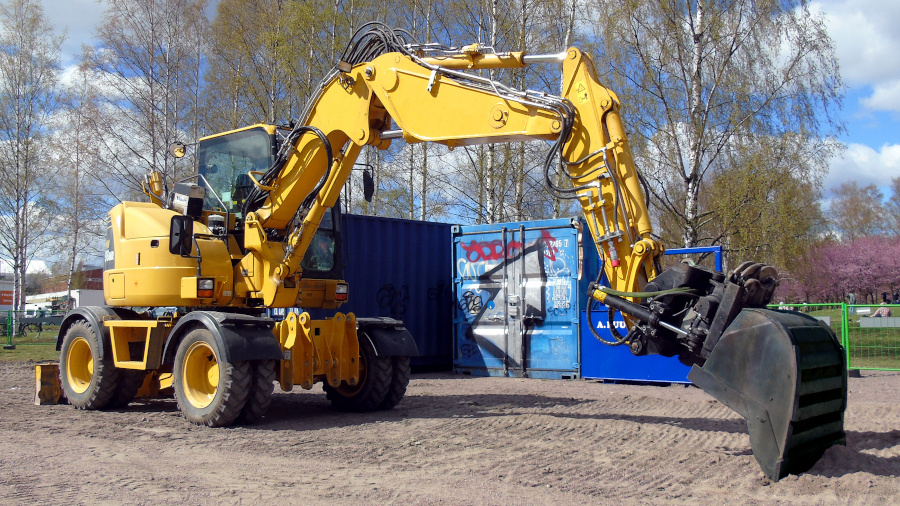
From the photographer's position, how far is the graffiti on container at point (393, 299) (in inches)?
561

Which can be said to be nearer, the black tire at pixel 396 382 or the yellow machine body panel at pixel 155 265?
the yellow machine body panel at pixel 155 265

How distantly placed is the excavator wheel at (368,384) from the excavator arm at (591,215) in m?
1.19

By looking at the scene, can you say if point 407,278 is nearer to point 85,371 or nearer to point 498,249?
point 498,249

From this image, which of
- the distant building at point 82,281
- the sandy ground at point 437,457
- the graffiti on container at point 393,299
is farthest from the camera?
the distant building at point 82,281

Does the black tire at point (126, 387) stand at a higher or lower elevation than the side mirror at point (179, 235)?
lower

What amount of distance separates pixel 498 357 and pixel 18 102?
23.0 m

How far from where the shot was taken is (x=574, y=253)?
42.0 ft

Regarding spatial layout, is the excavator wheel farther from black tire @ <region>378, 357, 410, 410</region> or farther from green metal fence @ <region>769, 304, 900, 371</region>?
green metal fence @ <region>769, 304, 900, 371</region>

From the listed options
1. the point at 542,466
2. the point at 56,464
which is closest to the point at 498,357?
the point at 542,466

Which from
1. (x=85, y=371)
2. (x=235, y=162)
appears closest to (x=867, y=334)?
(x=235, y=162)

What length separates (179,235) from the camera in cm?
845

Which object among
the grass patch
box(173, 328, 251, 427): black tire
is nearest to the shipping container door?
box(173, 328, 251, 427): black tire

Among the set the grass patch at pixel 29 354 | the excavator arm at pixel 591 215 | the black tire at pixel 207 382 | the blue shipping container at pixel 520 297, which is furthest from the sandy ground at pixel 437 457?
the grass patch at pixel 29 354

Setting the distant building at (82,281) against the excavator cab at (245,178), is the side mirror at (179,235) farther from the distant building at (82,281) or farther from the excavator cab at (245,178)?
the distant building at (82,281)
